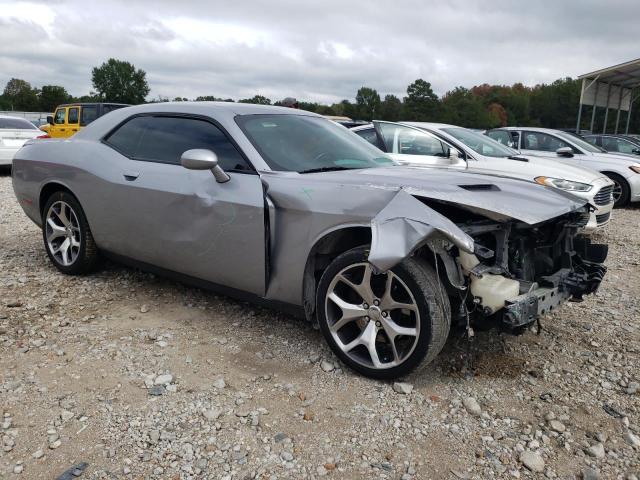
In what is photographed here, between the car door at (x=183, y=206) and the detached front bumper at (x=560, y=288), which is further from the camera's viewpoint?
the car door at (x=183, y=206)

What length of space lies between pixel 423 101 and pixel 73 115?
2751 inches

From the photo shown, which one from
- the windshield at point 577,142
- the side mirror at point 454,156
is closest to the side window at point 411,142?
the side mirror at point 454,156

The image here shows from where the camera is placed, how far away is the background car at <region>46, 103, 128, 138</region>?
14.5 m

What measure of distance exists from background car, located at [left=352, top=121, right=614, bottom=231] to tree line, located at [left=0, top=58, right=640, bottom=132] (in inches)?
2584

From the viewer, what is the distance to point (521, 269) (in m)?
3.01

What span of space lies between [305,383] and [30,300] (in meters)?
2.41

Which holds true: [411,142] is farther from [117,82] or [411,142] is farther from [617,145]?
[117,82]

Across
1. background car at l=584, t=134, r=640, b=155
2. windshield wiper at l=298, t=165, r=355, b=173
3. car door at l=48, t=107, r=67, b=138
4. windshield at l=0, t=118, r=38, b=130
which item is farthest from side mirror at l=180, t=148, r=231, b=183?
car door at l=48, t=107, r=67, b=138

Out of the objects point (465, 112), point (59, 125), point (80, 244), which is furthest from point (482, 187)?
point (465, 112)

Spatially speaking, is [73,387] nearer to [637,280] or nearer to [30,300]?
[30,300]

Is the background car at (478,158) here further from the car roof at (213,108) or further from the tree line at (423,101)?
the tree line at (423,101)

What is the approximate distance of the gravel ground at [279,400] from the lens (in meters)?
2.24

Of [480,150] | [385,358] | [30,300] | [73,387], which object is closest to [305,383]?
[385,358]

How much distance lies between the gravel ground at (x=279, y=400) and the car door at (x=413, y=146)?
3336 mm
